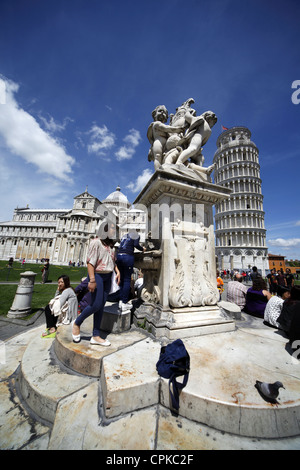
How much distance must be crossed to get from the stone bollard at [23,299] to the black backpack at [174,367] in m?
5.61

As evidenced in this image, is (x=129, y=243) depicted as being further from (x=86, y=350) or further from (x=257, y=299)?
(x=257, y=299)

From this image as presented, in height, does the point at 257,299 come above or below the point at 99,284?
below

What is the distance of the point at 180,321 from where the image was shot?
2.86m

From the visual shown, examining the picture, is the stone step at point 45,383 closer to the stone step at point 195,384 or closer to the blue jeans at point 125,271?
the stone step at point 195,384

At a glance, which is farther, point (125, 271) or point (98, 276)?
point (125, 271)

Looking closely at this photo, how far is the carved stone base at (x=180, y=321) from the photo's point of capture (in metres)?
2.73

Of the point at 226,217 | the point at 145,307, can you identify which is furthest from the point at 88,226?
the point at 145,307

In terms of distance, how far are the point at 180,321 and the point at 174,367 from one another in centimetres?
118

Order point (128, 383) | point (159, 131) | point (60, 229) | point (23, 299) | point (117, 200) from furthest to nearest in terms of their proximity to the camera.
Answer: point (117, 200)
point (60, 229)
point (23, 299)
point (159, 131)
point (128, 383)

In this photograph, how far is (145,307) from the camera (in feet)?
11.0

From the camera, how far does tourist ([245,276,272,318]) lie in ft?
13.8

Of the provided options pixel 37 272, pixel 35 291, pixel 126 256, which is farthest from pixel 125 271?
pixel 37 272

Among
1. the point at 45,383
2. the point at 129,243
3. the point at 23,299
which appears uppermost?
the point at 129,243

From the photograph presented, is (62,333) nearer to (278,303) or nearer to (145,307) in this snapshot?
(145,307)
